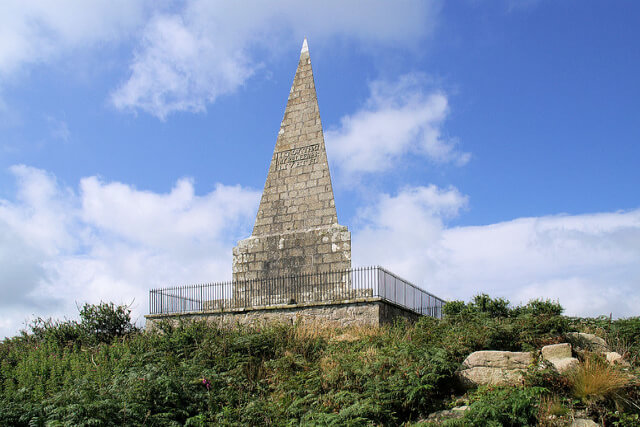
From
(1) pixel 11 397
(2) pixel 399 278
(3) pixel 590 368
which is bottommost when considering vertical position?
(1) pixel 11 397

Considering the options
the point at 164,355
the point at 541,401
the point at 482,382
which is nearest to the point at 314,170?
the point at 164,355

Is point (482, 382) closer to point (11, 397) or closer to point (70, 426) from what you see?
point (70, 426)

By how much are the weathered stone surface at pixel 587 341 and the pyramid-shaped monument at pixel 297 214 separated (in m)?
7.36

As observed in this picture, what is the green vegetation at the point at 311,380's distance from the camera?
8.27 metres

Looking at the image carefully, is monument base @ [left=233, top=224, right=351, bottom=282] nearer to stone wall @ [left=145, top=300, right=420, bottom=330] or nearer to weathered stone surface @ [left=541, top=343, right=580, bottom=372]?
stone wall @ [left=145, top=300, right=420, bottom=330]

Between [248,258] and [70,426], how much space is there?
1033cm

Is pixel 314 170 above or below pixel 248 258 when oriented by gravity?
above

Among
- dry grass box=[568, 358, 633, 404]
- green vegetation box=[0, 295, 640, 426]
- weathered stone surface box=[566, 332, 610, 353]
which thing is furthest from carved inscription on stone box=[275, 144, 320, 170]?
dry grass box=[568, 358, 633, 404]

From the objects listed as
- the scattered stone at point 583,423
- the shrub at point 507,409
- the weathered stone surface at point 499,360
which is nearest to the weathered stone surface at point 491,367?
the weathered stone surface at point 499,360

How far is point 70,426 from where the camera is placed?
8477 mm

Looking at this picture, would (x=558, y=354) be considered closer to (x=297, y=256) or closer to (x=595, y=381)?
(x=595, y=381)

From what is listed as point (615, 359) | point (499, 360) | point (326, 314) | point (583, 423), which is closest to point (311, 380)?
point (499, 360)

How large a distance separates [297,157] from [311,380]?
387 inches

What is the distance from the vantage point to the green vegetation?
8.27 metres
